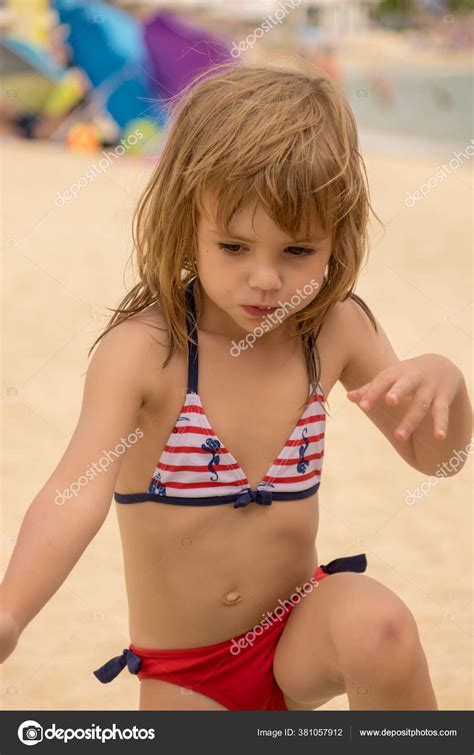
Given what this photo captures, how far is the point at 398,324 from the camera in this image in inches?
269

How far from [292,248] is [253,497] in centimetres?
52

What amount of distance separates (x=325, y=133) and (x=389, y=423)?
70 cm

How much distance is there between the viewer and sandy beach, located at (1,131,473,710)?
3.39 metres

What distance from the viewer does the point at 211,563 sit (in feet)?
7.52

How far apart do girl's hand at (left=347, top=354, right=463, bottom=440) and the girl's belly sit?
0.43 meters

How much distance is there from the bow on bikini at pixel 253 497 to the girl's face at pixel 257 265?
351 millimetres

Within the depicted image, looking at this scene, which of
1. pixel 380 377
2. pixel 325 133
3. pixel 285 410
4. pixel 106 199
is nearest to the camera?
pixel 380 377

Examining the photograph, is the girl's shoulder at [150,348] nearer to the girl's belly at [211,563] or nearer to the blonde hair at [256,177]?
the blonde hair at [256,177]

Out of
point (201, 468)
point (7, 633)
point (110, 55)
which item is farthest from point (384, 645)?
point (110, 55)

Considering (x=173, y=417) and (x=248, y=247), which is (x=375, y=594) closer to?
(x=173, y=417)

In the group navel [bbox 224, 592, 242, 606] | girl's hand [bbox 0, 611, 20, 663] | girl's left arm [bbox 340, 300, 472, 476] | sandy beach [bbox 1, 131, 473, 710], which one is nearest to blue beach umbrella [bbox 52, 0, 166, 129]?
sandy beach [bbox 1, 131, 473, 710]

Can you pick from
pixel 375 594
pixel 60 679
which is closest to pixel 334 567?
pixel 375 594

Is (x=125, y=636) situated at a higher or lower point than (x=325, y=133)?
lower
